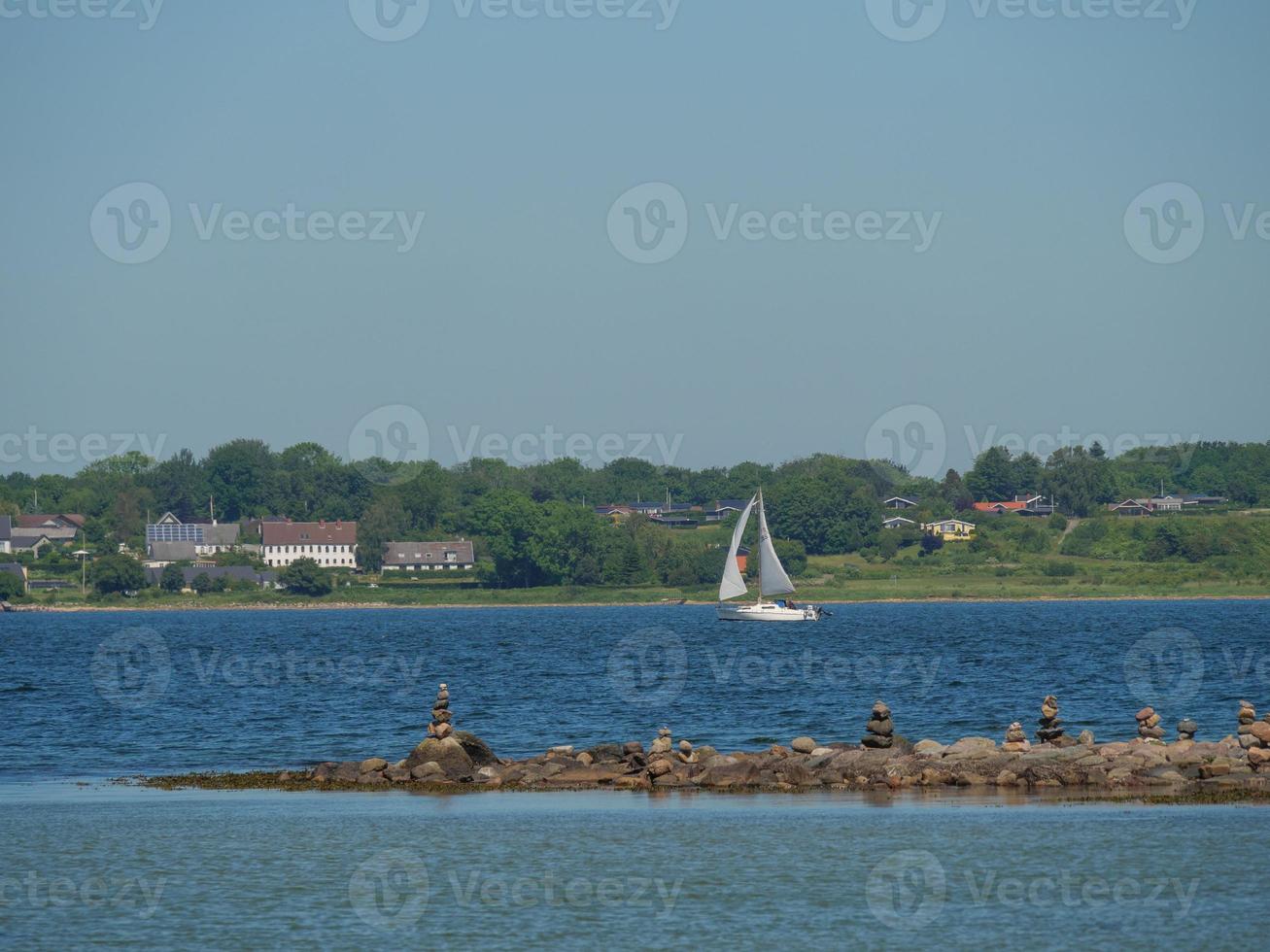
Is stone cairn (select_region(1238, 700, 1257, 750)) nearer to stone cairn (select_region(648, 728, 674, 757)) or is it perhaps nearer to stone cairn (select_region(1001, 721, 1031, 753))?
stone cairn (select_region(1001, 721, 1031, 753))

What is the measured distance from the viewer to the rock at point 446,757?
44.3 metres

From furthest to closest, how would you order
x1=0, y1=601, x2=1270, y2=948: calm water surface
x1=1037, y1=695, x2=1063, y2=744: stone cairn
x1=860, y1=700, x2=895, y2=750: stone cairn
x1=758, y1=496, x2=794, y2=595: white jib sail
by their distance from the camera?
x1=758, y1=496, x2=794, y2=595: white jib sail, x1=1037, y1=695, x2=1063, y2=744: stone cairn, x1=860, y1=700, x2=895, y2=750: stone cairn, x1=0, y1=601, x2=1270, y2=948: calm water surface

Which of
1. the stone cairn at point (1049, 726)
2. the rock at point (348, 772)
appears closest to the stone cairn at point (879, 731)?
the stone cairn at point (1049, 726)

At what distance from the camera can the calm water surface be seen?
2634cm

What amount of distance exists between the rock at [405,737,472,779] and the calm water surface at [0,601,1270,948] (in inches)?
90.8

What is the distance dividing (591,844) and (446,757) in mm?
11838

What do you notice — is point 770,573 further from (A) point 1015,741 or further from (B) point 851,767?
(B) point 851,767

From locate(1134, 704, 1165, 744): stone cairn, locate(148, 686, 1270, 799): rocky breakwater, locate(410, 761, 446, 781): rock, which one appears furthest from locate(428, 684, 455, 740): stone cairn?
locate(1134, 704, 1165, 744): stone cairn

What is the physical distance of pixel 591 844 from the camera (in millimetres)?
33406

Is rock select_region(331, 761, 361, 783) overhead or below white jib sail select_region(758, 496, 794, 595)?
below

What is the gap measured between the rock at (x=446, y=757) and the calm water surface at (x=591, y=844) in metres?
2.31

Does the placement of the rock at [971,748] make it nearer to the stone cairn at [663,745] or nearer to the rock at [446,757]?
the stone cairn at [663,745]

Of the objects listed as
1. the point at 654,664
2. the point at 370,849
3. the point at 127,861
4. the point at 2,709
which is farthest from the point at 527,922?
the point at 654,664

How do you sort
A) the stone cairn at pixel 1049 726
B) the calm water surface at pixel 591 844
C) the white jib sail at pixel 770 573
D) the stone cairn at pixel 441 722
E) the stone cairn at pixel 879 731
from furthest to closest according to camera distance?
1. the white jib sail at pixel 770 573
2. the stone cairn at pixel 441 722
3. the stone cairn at pixel 1049 726
4. the stone cairn at pixel 879 731
5. the calm water surface at pixel 591 844
